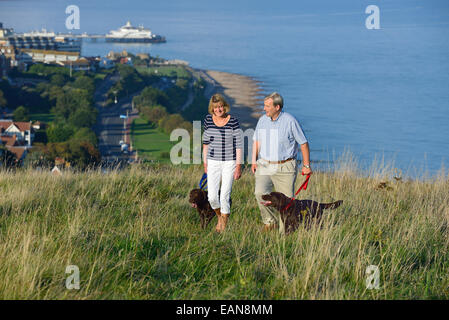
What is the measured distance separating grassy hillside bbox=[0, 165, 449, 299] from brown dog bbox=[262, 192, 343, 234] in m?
0.15

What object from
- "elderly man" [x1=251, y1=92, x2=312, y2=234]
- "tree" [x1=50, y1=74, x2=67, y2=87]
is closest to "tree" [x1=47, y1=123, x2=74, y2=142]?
"tree" [x1=50, y1=74, x2=67, y2=87]

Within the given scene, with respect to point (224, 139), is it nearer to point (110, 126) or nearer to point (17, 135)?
point (17, 135)

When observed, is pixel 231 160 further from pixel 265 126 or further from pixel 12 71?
pixel 12 71

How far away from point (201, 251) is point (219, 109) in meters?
1.53

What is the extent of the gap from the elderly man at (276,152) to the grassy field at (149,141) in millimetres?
35538

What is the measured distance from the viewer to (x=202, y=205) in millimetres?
4957

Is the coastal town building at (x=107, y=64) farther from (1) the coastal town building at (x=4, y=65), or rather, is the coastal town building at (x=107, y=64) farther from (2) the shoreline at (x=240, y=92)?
(2) the shoreline at (x=240, y=92)

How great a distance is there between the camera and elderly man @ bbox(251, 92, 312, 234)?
4680 millimetres

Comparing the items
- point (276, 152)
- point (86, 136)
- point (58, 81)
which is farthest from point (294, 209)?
point (58, 81)

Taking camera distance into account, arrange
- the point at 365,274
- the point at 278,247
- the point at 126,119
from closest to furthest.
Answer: the point at 365,274 < the point at 278,247 < the point at 126,119

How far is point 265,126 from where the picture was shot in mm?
4809

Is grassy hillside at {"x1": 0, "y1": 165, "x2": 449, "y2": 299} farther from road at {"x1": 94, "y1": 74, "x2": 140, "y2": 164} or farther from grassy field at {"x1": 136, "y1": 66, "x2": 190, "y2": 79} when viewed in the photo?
grassy field at {"x1": 136, "y1": 66, "x2": 190, "y2": 79}

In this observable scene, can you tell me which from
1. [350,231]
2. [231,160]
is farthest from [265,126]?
[350,231]
